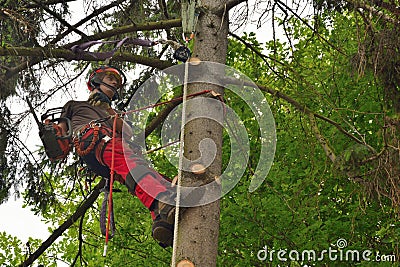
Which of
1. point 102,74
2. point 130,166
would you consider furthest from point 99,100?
point 130,166

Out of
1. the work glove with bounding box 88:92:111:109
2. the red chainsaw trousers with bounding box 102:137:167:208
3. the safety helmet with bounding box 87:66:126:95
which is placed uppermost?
the safety helmet with bounding box 87:66:126:95

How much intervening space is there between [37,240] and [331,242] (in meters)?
8.33

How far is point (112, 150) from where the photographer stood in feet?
15.8

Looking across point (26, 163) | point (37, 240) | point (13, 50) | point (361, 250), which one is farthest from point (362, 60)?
point (37, 240)

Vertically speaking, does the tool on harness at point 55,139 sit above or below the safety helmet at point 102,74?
below

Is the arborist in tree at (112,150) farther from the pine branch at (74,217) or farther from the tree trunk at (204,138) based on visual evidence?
the pine branch at (74,217)

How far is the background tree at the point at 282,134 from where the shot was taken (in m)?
4.95

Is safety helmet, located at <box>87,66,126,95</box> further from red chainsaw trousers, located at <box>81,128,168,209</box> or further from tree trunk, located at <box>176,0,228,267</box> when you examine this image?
tree trunk, located at <box>176,0,228,267</box>

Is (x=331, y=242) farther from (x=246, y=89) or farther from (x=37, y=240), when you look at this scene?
(x=37, y=240)

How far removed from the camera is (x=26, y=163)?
22.6ft

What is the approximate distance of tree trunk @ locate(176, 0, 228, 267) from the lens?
13.9 ft

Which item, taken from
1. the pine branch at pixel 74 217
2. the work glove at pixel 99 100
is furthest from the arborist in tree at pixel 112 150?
the pine branch at pixel 74 217

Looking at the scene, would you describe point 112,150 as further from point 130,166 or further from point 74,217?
point 74,217

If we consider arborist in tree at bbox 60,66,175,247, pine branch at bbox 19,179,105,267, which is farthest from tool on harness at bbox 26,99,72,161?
pine branch at bbox 19,179,105,267
